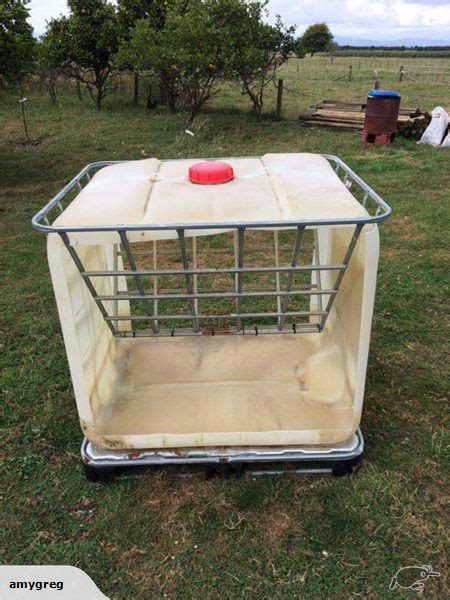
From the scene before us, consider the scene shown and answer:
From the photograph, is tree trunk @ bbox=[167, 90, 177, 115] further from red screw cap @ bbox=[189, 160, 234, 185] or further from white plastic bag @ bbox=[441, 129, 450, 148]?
red screw cap @ bbox=[189, 160, 234, 185]

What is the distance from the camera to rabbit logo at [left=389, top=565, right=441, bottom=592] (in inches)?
82.0

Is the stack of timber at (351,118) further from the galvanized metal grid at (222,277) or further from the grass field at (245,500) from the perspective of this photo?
the grass field at (245,500)

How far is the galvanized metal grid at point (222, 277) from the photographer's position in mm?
2150

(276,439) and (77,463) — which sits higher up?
(276,439)

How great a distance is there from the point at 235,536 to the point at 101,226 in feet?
5.00

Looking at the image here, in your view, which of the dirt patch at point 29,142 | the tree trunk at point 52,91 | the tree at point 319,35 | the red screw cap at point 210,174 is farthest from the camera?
the tree at point 319,35

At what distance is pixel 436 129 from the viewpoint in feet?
31.5

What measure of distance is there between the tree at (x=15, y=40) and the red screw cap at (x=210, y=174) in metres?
6.05

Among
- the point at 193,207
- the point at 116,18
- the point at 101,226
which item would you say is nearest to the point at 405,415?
the point at 193,207

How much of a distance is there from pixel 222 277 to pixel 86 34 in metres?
A: 11.6

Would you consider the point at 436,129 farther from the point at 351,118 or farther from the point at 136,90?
the point at 136,90

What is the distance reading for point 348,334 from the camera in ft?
8.88

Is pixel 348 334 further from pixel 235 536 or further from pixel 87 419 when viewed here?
pixel 87 419

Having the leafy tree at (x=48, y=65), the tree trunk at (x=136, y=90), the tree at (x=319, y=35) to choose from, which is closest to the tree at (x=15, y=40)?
the leafy tree at (x=48, y=65)
